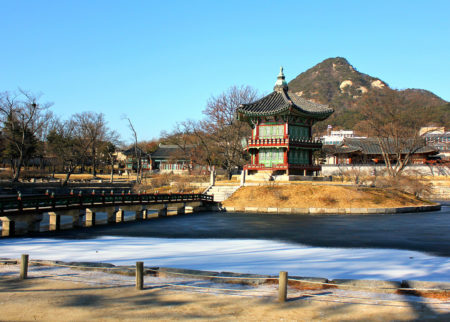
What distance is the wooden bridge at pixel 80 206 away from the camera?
23516 millimetres

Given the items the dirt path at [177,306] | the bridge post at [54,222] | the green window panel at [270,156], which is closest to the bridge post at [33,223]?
the bridge post at [54,222]

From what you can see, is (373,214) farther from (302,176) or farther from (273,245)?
(273,245)

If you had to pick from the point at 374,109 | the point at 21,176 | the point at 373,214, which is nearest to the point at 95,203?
the point at 373,214

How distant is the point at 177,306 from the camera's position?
9203 mm

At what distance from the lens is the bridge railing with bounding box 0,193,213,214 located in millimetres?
23884

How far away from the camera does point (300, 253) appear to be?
17344mm

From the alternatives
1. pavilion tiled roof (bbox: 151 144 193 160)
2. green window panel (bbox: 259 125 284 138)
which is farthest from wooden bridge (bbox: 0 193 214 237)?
pavilion tiled roof (bbox: 151 144 193 160)

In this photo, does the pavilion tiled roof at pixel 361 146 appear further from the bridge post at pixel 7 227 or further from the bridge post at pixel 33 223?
the bridge post at pixel 7 227

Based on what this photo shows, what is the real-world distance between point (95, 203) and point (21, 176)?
43.5 meters

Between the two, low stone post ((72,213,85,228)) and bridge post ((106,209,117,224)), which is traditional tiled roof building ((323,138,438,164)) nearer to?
bridge post ((106,209,117,224))

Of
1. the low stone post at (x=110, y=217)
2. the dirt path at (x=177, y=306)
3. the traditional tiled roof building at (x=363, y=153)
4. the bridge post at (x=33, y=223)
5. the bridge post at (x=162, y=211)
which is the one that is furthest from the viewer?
the traditional tiled roof building at (x=363, y=153)

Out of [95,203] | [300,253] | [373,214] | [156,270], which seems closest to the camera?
[156,270]

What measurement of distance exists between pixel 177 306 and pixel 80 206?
866 inches

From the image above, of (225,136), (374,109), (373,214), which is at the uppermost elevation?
(374,109)
